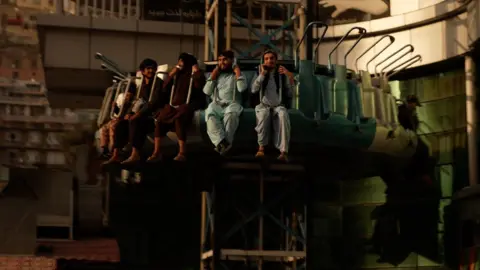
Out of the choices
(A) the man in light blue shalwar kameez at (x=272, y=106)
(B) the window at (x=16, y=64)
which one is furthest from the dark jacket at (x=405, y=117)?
(B) the window at (x=16, y=64)

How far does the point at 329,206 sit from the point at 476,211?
6804mm

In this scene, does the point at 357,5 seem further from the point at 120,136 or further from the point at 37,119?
the point at 37,119

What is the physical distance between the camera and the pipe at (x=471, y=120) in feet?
126

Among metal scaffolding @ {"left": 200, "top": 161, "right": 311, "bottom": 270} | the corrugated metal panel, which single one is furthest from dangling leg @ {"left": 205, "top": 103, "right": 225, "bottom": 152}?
A: the corrugated metal panel

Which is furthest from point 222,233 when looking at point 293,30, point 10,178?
point 10,178

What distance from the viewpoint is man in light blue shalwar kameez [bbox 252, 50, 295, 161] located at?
3172cm

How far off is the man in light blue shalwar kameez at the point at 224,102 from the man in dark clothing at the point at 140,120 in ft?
5.51

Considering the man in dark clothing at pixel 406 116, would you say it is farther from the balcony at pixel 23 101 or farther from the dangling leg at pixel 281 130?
the balcony at pixel 23 101

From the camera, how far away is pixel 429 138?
134 ft

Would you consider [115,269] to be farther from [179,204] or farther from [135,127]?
[135,127]

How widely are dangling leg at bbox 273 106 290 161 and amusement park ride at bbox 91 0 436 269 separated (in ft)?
1.15

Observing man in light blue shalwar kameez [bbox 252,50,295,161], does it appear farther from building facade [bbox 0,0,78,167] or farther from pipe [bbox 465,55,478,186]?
building facade [bbox 0,0,78,167]

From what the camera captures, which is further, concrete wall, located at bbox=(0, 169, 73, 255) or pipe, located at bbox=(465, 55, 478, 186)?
concrete wall, located at bbox=(0, 169, 73, 255)

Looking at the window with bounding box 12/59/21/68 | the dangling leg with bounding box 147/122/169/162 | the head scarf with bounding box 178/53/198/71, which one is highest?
the window with bounding box 12/59/21/68
